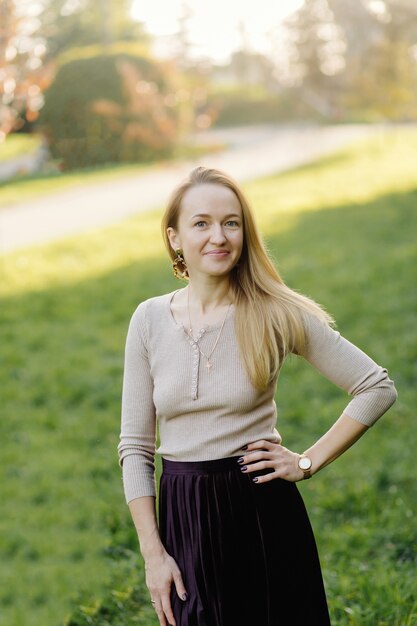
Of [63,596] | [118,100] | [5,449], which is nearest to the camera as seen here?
[63,596]

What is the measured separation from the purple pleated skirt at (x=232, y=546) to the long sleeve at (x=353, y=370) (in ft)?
0.94

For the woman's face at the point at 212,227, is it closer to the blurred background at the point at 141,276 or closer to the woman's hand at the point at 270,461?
the woman's hand at the point at 270,461

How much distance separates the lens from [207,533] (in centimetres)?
227

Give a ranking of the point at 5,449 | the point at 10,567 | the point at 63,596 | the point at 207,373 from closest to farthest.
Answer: the point at 207,373 < the point at 63,596 < the point at 10,567 < the point at 5,449

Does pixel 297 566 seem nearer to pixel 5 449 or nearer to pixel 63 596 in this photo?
pixel 63 596

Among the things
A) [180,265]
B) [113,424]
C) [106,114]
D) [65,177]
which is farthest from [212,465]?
[106,114]

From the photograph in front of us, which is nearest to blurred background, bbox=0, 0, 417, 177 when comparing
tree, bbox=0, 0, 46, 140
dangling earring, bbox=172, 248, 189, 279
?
tree, bbox=0, 0, 46, 140

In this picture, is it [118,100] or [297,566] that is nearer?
[297,566]

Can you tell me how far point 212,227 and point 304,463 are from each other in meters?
0.64

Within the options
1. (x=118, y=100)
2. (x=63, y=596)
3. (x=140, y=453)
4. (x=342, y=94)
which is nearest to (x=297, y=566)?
(x=140, y=453)

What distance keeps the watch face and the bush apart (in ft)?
43.8

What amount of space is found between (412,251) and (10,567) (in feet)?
18.8

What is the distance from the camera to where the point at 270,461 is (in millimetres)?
2262

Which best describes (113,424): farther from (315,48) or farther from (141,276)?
(315,48)
